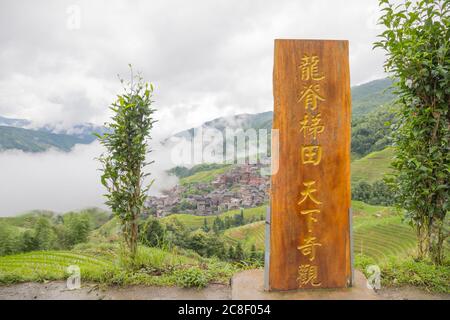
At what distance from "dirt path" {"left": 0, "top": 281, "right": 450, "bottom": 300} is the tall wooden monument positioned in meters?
0.78

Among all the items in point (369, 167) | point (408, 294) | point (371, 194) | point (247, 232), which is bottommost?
point (247, 232)

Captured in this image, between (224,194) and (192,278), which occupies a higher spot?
(192,278)

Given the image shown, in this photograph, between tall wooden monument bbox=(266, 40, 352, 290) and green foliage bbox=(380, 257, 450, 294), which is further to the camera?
green foliage bbox=(380, 257, 450, 294)

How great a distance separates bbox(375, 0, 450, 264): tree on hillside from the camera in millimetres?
3400

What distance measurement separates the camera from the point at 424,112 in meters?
3.49

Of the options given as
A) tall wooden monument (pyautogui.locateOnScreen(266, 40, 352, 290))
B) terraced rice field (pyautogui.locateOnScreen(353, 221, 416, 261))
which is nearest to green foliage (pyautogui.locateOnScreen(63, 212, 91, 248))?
terraced rice field (pyautogui.locateOnScreen(353, 221, 416, 261))

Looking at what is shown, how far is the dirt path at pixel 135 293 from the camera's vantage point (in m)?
3.18

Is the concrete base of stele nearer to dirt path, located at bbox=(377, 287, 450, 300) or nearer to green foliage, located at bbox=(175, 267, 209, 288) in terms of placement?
dirt path, located at bbox=(377, 287, 450, 300)

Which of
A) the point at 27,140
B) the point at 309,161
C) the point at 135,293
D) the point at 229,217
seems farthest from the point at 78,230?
the point at 27,140

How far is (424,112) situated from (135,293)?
412 centimetres

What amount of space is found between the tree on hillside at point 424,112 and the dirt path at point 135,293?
764 millimetres

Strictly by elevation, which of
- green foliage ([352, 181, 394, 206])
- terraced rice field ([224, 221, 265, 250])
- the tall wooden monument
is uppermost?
the tall wooden monument

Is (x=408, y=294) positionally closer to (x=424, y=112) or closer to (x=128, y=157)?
(x=424, y=112)

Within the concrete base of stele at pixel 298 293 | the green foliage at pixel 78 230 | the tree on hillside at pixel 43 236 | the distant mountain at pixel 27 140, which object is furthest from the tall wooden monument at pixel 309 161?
the distant mountain at pixel 27 140
